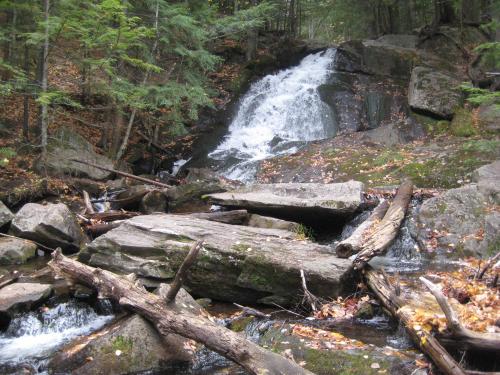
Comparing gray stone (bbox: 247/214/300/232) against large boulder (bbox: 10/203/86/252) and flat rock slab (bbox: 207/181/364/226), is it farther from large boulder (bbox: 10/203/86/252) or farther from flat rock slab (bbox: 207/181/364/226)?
large boulder (bbox: 10/203/86/252)

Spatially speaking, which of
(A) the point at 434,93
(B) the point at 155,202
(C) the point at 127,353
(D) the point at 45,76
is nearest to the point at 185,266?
(C) the point at 127,353

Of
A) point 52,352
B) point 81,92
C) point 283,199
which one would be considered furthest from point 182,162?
point 52,352

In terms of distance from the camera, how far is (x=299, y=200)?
10.1 m

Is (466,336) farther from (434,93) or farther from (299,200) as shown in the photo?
(434,93)

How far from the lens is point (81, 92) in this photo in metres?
16.8

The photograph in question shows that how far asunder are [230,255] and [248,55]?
1823 cm

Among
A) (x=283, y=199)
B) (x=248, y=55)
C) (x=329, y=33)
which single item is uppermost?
(x=329, y=33)

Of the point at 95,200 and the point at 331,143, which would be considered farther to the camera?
the point at 331,143

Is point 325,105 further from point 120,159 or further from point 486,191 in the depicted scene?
point 486,191

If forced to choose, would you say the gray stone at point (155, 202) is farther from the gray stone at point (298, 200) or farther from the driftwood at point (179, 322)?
the driftwood at point (179, 322)

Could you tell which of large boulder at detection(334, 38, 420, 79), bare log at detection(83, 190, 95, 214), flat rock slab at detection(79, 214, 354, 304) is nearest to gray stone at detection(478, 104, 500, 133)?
large boulder at detection(334, 38, 420, 79)

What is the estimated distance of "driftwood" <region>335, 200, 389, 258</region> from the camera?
22.7 feet

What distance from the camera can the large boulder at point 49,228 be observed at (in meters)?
9.54

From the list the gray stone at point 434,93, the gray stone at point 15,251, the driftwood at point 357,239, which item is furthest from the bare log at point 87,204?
the gray stone at point 434,93
